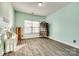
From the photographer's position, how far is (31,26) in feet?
33.3

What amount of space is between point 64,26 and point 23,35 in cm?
466

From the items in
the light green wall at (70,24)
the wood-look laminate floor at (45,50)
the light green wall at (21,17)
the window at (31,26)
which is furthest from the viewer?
the window at (31,26)

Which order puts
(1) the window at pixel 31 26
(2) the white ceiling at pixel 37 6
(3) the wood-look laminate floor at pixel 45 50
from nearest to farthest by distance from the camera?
(3) the wood-look laminate floor at pixel 45 50 < (2) the white ceiling at pixel 37 6 < (1) the window at pixel 31 26

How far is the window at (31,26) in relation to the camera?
974 cm

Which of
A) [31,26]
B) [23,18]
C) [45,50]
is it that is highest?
[23,18]

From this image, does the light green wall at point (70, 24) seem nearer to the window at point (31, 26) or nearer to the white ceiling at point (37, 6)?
the white ceiling at point (37, 6)

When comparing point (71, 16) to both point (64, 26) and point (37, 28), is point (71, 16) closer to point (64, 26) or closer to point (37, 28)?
point (64, 26)

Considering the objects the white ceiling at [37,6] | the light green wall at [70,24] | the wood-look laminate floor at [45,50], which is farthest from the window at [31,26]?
the wood-look laminate floor at [45,50]

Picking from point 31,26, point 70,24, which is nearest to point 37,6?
point 70,24

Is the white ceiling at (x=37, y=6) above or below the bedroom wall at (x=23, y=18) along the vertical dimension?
above

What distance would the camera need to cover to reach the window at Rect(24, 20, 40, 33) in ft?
32.0

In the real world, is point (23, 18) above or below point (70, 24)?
above

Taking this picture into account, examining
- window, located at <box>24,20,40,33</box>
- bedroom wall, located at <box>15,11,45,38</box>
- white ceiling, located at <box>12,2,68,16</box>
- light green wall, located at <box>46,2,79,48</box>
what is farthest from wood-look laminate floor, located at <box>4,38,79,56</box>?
window, located at <box>24,20,40,33</box>

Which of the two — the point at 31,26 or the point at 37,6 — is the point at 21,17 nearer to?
the point at 31,26
